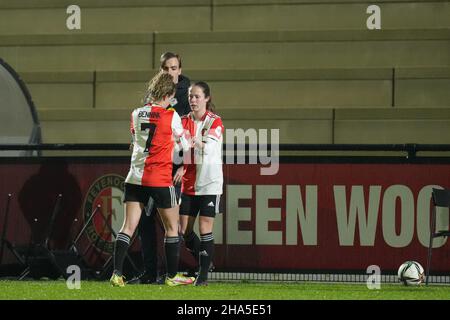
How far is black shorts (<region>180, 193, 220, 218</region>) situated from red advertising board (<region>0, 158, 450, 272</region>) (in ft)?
3.43

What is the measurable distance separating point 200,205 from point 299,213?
4.58 feet

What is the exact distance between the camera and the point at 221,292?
32.7 ft

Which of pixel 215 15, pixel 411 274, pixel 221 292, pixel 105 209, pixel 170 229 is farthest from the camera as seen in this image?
pixel 215 15

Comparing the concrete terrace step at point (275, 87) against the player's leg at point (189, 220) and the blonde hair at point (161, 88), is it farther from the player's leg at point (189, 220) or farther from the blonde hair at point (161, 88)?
the blonde hair at point (161, 88)

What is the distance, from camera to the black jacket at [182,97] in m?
11.1

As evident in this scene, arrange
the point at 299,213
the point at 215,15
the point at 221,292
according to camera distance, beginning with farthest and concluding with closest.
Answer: the point at 215,15, the point at 299,213, the point at 221,292

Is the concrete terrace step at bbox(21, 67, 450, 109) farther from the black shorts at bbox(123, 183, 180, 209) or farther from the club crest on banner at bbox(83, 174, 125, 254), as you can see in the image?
the black shorts at bbox(123, 183, 180, 209)

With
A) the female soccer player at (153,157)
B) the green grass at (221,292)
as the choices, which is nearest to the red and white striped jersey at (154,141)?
the female soccer player at (153,157)

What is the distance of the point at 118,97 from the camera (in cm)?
1767

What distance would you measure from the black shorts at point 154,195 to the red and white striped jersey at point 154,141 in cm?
5

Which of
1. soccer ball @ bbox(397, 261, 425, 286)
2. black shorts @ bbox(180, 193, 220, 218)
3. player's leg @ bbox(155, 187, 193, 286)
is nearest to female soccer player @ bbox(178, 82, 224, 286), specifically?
black shorts @ bbox(180, 193, 220, 218)

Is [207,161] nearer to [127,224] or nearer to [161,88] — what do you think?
[161,88]

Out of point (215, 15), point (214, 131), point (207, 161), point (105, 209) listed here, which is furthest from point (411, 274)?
point (215, 15)

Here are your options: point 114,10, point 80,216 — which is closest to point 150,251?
point 80,216
